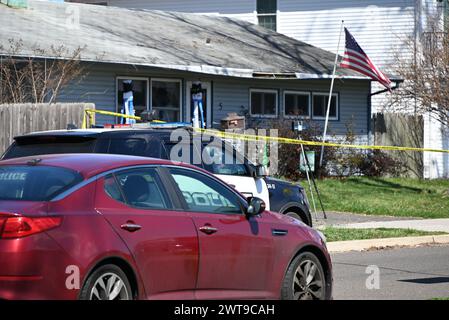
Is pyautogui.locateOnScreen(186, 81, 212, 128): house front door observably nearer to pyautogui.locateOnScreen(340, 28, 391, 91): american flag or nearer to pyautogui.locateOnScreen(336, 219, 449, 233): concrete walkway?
pyautogui.locateOnScreen(340, 28, 391, 91): american flag

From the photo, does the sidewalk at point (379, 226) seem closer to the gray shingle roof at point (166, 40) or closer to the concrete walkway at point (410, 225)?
the concrete walkway at point (410, 225)

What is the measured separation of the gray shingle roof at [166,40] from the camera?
23.1 metres

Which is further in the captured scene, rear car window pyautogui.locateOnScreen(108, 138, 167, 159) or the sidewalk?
the sidewalk

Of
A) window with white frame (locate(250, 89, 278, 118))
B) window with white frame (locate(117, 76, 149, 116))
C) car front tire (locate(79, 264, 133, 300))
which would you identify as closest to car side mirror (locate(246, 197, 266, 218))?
car front tire (locate(79, 264, 133, 300))

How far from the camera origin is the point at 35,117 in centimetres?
1839

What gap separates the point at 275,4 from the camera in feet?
108

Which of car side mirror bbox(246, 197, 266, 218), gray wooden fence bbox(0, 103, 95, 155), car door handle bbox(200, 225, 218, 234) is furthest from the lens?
gray wooden fence bbox(0, 103, 95, 155)

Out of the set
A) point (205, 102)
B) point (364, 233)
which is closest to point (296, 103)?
point (205, 102)

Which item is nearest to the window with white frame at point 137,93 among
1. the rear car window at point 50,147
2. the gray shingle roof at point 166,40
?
the gray shingle roof at point 166,40

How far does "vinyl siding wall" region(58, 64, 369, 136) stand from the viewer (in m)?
23.4

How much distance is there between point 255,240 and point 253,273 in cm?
30

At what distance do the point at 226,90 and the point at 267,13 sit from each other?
743 cm

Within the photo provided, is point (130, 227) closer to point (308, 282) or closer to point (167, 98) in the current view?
point (308, 282)

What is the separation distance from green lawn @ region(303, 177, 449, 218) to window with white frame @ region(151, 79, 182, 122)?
4.43m
